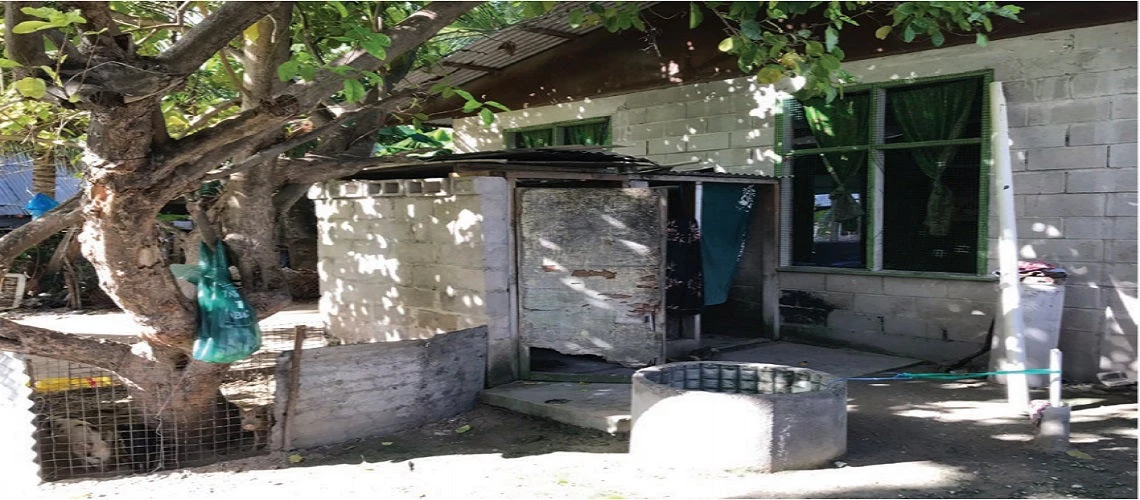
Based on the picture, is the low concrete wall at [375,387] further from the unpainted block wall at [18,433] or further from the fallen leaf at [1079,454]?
the fallen leaf at [1079,454]

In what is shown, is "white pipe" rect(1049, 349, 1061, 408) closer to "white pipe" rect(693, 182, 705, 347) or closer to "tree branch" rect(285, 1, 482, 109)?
"white pipe" rect(693, 182, 705, 347)

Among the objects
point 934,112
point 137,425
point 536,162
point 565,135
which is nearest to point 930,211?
point 934,112

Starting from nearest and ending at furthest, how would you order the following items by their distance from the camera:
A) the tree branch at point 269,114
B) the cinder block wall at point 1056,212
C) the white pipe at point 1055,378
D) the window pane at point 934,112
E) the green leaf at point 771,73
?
1. the tree branch at point 269,114
2. the white pipe at point 1055,378
3. the green leaf at point 771,73
4. the cinder block wall at point 1056,212
5. the window pane at point 934,112

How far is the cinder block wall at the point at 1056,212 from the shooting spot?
6.88 m

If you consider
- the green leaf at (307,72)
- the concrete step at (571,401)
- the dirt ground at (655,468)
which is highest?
the green leaf at (307,72)

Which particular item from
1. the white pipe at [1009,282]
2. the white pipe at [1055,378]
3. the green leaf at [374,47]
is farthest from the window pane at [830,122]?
the green leaf at [374,47]

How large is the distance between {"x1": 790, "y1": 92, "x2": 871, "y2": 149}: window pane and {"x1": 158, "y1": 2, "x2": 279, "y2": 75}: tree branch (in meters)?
6.28

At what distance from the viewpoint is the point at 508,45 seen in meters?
10.6

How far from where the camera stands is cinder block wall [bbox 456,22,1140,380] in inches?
271

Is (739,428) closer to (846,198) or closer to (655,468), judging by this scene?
(655,468)

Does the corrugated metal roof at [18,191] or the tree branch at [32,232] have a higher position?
the corrugated metal roof at [18,191]

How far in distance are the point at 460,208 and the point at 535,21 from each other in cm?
337

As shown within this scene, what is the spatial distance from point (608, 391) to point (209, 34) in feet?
13.7

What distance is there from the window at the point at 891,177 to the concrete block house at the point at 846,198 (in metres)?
0.02
